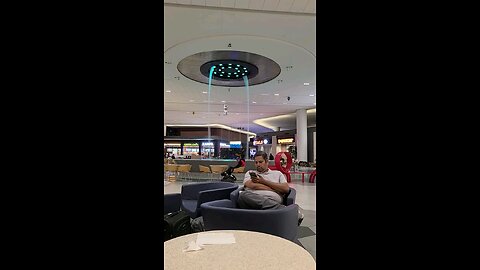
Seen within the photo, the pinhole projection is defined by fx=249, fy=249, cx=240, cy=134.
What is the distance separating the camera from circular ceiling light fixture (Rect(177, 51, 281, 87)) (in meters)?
6.78

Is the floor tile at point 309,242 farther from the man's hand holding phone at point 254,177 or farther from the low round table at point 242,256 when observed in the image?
the low round table at point 242,256

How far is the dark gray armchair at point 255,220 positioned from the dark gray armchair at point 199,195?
4.24ft

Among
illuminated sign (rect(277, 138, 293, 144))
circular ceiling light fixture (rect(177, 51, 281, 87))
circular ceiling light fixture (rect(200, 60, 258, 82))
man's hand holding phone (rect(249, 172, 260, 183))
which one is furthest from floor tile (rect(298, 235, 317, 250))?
illuminated sign (rect(277, 138, 293, 144))

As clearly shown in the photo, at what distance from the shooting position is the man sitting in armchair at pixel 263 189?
109 inches

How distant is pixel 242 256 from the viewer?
4.64 ft

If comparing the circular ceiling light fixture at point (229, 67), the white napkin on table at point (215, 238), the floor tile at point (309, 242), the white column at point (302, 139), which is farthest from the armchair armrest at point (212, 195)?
the white column at point (302, 139)

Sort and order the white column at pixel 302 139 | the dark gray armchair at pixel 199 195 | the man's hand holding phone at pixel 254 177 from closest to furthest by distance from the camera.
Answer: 1. the man's hand holding phone at pixel 254 177
2. the dark gray armchair at pixel 199 195
3. the white column at pixel 302 139

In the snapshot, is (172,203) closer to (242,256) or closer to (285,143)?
(242,256)

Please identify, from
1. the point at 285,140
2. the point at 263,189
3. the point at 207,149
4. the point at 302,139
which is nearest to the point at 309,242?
the point at 263,189

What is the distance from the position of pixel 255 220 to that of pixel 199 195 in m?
1.64
